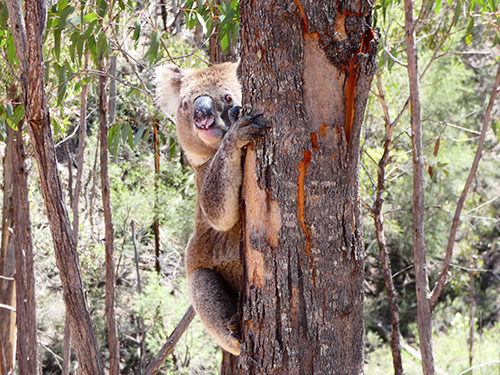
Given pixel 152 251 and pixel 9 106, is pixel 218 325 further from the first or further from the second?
pixel 152 251

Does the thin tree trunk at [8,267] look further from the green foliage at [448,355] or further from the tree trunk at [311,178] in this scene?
the green foliage at [448,355]

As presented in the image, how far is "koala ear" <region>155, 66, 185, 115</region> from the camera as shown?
280 centimetres

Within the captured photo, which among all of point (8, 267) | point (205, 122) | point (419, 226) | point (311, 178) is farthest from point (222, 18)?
point (8, 267)

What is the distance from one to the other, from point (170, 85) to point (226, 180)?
1.15 m

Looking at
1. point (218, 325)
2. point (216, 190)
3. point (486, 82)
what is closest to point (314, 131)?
point (216, 190)

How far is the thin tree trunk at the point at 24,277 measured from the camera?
160 inches

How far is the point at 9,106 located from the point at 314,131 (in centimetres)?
323

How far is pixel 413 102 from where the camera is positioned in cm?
312

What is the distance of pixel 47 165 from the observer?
2.42 metres

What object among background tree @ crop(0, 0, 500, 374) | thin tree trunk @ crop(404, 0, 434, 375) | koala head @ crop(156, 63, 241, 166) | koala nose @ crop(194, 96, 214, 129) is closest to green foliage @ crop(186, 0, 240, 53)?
koala head @ crop(156, 63, 241, 166)

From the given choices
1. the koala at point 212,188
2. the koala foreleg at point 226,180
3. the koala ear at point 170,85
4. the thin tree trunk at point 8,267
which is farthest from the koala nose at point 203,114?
the thin tree trunk at point 8,267

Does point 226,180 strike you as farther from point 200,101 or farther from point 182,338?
point 182,338

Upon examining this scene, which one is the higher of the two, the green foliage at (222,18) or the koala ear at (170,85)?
the green foliage at (222,18)

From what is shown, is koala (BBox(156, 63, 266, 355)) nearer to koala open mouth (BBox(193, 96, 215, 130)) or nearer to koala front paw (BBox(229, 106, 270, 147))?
koala open mouth (BBox(193, 96, 215, 130))
